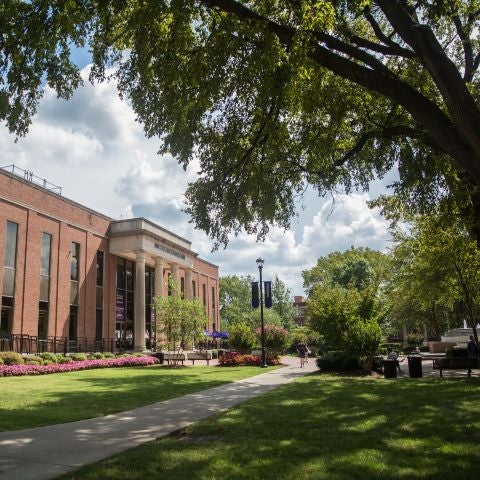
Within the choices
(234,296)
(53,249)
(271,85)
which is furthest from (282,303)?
(271,85)

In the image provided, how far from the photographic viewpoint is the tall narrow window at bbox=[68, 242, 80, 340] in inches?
1380

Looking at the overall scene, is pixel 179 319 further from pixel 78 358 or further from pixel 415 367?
pixel 415 367

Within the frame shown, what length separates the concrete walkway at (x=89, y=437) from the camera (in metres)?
6.06

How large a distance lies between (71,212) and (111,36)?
26.8 m

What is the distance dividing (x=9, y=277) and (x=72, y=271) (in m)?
6.77

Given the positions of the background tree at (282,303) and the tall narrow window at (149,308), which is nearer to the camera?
the tall narrow window at (149,308)

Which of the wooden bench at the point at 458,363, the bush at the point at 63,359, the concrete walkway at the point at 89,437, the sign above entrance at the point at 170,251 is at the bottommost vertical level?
the concrete walkway at the point at 89,437

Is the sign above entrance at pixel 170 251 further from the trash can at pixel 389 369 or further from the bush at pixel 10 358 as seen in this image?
the trash can at pixel 389 369

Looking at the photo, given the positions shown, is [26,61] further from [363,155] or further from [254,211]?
[363,155]

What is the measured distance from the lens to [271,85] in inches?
352

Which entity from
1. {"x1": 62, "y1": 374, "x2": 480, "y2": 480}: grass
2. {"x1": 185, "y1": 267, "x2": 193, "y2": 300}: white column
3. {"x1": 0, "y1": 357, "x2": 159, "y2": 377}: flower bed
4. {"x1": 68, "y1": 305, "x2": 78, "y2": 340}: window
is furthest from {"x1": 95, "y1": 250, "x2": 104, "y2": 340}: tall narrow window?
{"x1": 62, "y1": 374, "x2": 480, "y2": 480}: grass

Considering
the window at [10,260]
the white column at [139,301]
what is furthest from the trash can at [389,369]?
the white column at [139,301]

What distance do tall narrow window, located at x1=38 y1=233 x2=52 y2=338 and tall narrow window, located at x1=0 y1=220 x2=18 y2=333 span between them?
8.71 ft

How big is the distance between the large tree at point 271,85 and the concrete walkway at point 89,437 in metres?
4.37
